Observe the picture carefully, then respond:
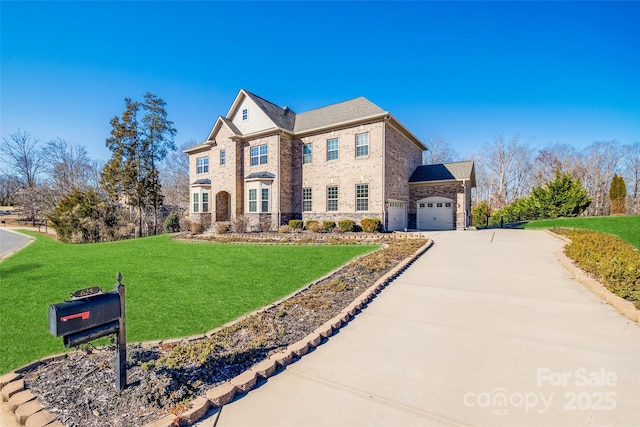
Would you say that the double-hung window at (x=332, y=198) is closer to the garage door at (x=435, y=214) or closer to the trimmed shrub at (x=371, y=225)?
the trimmed shrub at (x=371, y=225)

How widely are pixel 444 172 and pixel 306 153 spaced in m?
10.7

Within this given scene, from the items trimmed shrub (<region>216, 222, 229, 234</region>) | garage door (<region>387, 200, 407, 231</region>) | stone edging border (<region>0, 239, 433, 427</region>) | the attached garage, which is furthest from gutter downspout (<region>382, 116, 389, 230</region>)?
stone edging border (<region>0, 239, 433, 427</region>)

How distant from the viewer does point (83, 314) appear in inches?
95.3

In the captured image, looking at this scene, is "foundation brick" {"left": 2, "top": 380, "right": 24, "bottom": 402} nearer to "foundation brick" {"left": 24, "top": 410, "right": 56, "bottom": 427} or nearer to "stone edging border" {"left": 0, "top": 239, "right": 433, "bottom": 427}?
"stone edging border" {"left": 0, "top": 239, "right": 433, "bottom": 427}

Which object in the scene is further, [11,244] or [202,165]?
[202,165]

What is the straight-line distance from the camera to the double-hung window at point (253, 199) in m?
20.3

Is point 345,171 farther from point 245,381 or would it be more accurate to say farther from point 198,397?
point 198,397

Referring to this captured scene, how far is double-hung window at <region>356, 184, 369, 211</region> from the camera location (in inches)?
712

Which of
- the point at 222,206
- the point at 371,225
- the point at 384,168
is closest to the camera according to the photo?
the point at 371,225

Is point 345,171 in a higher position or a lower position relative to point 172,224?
higher

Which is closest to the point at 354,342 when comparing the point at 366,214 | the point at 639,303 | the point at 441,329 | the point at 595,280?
the point at 441,329

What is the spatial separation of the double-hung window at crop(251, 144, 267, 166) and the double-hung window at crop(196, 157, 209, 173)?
18.8 ft

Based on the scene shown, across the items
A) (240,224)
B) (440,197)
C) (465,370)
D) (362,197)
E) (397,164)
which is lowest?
(465,370)

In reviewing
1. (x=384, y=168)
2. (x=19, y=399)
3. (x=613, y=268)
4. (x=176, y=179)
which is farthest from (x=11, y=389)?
(x=176, y=179)
